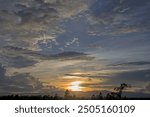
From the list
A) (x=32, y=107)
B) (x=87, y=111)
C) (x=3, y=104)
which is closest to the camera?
(x=87, y=111)

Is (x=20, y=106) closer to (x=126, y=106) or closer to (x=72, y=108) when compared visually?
(x=72, y=108)

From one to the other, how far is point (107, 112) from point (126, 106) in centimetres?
242

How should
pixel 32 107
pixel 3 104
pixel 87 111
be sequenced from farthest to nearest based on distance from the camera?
1. pixel 3 104
2. pixel 32 107
3. pixel 87 111

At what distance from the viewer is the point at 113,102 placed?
Answer: 101 ft

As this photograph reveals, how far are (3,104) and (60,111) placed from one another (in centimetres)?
584

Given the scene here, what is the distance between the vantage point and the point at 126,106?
2958 centimetres

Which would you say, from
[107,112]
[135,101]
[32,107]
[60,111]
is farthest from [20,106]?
[135,101]

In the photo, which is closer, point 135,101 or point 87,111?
point 87,111

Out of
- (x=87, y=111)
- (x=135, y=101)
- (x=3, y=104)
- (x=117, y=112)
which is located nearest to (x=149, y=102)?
(x=135, y=101)

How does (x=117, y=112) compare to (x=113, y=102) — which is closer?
(x=117, y=112)

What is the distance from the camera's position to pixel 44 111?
2811 cm

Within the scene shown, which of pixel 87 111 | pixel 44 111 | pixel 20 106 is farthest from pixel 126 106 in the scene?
pixel 20 106

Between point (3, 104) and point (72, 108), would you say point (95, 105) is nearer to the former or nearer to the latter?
point (72, 108)

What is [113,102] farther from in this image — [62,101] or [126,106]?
[62,101]
